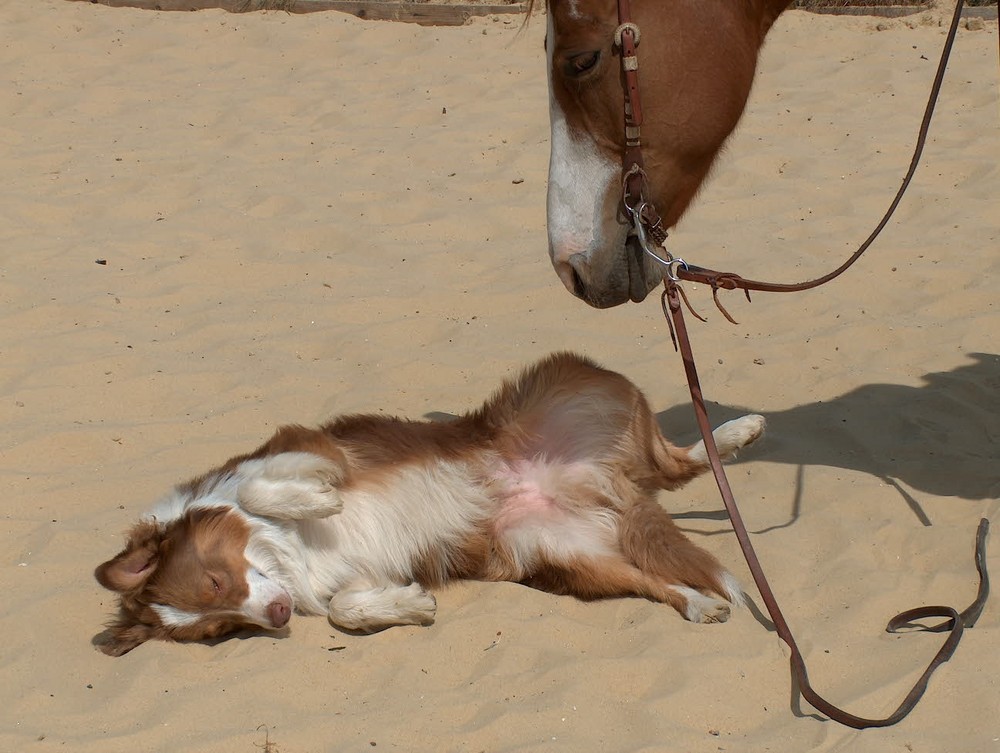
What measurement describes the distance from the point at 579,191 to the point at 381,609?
4.63ft

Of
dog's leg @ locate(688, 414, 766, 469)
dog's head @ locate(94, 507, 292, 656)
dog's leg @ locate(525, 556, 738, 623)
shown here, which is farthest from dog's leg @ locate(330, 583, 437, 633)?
dog's leg @ locate(688, 414, 766, 469)

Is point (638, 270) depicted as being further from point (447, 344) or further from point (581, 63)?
point (447, 344)

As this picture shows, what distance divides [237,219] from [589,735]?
459 centimetres

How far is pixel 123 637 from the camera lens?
11.1 feet

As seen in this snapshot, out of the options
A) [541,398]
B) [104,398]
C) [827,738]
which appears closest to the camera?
[827,738]

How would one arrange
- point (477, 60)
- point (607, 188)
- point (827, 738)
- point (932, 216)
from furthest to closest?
point (477, 60) → point (932, 216) → point (607, 188) → point (827, 738)

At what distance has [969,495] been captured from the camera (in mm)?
4000

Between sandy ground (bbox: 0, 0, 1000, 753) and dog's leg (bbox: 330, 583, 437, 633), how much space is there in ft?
0.20

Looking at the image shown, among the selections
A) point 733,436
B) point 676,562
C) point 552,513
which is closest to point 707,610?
point 676,562

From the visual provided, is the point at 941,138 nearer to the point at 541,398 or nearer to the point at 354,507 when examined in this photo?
the point at 541,398

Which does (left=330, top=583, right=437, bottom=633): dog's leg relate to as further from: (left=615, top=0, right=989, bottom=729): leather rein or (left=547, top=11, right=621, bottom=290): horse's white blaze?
(left=547, top=11, right=621, bottom=290): horse's white blaze

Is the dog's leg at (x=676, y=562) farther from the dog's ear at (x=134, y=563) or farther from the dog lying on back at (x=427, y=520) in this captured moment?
the dog's ear at (x=134, y=563)

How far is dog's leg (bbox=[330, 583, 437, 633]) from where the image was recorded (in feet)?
11.4

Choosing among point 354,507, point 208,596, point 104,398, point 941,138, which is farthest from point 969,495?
point 941,138
